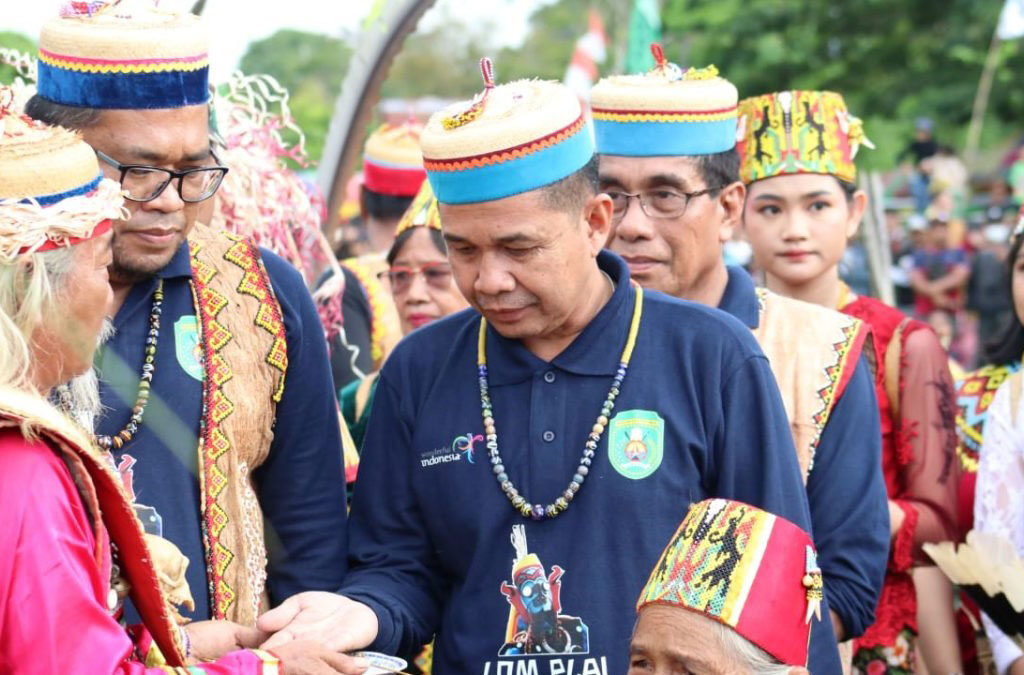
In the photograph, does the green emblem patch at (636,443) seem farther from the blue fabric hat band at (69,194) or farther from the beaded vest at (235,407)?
the blue fabric hat band at (69,194)

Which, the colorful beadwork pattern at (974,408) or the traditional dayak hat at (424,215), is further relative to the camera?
the traditional dayak hat at (424,215)

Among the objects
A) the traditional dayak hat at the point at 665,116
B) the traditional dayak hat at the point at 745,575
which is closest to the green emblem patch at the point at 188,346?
the traditional dayak hat at the point at 745,575

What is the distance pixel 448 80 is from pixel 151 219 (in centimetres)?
3597

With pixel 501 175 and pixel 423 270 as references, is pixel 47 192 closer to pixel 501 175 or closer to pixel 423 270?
pixel 501 175

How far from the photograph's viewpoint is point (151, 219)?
3.53m

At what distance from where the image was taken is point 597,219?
3.52 m

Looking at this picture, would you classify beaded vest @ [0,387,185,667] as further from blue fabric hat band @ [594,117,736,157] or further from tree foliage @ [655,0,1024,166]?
tree foliage @ [655,0,1024,166]

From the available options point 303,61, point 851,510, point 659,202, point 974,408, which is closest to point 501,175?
point 659,202

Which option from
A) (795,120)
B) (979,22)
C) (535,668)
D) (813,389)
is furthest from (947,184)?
(535,668)

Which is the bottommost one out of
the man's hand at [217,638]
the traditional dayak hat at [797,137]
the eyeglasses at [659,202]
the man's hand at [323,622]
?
the man's hand at [217,638]

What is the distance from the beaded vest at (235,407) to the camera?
3582 millimetres

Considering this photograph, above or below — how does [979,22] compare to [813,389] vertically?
above

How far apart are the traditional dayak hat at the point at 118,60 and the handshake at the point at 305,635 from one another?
1192 millimetres

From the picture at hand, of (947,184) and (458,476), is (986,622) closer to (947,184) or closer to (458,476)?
(458,476)
